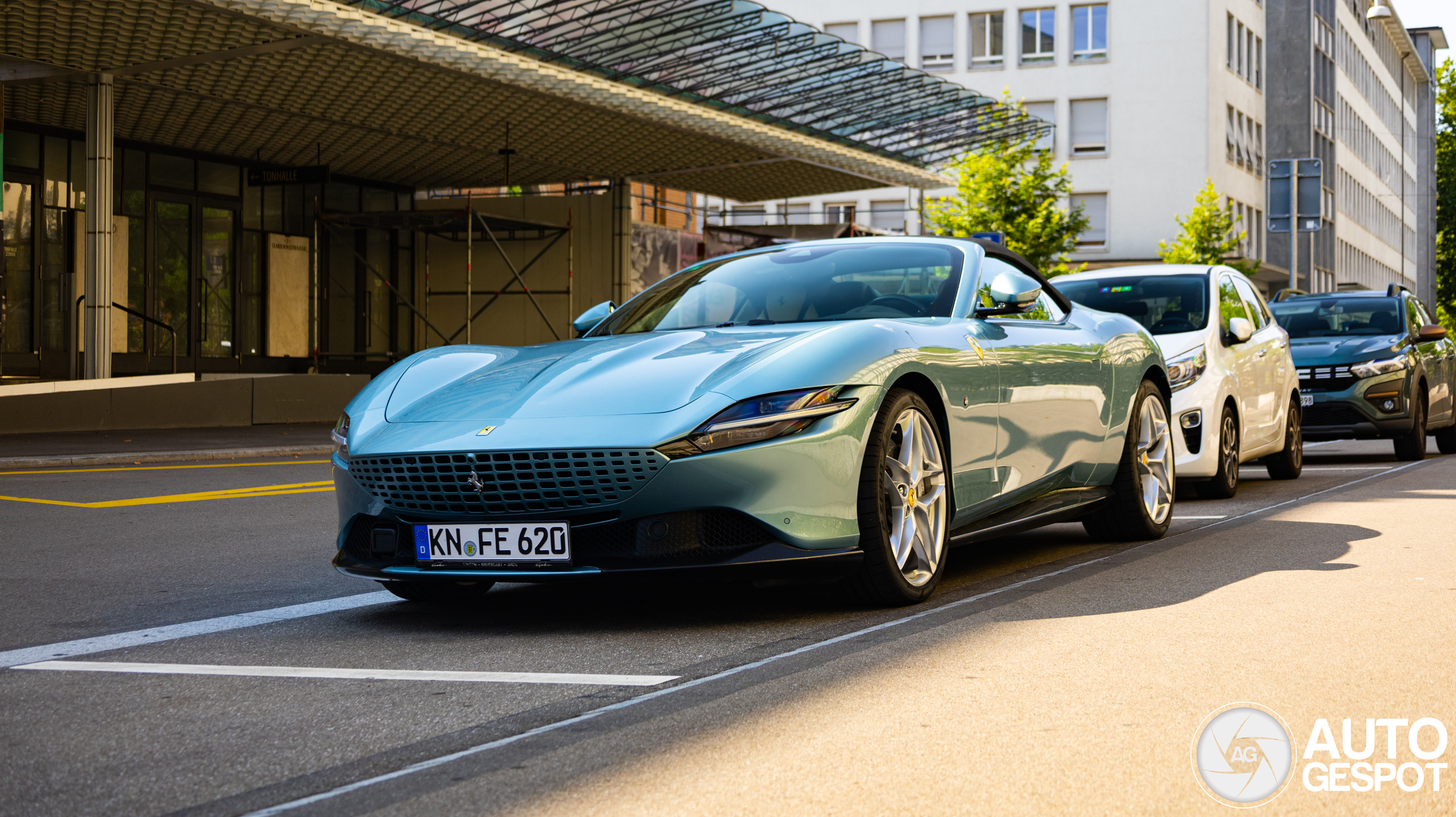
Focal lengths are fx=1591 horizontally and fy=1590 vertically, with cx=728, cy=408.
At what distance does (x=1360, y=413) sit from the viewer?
14.7 m

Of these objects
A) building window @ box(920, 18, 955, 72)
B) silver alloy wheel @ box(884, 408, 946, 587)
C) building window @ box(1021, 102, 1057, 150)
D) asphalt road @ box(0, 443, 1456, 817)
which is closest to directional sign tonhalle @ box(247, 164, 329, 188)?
asphalt road @ box(0, 443, 1456, 817)

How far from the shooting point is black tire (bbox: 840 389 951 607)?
515 cm

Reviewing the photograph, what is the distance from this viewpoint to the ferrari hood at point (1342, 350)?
14.9 metres

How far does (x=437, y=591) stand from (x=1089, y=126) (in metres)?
52.5

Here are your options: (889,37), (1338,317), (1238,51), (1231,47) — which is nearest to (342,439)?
(1338,317)

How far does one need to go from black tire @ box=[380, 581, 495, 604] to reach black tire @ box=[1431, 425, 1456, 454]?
13.5 meters

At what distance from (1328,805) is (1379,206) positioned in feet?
309

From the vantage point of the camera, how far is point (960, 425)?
5812 millimetres

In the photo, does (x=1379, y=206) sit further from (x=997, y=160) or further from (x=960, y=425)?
(x=960, y=425)

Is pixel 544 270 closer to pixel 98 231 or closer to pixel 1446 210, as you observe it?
pixel 98 231

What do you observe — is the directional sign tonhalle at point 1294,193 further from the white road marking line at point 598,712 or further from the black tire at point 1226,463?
the white road marking line at point 598,712

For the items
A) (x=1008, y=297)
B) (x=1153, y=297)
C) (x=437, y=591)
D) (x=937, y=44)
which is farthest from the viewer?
(x=937, y=44)

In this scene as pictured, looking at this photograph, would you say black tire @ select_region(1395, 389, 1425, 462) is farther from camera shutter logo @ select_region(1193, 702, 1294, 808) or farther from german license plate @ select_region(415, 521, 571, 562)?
camera shutter logo @ select_region(1193, 702, 1294, 808)

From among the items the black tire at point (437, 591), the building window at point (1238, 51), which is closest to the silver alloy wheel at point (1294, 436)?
the black tire at point (437, 591)
